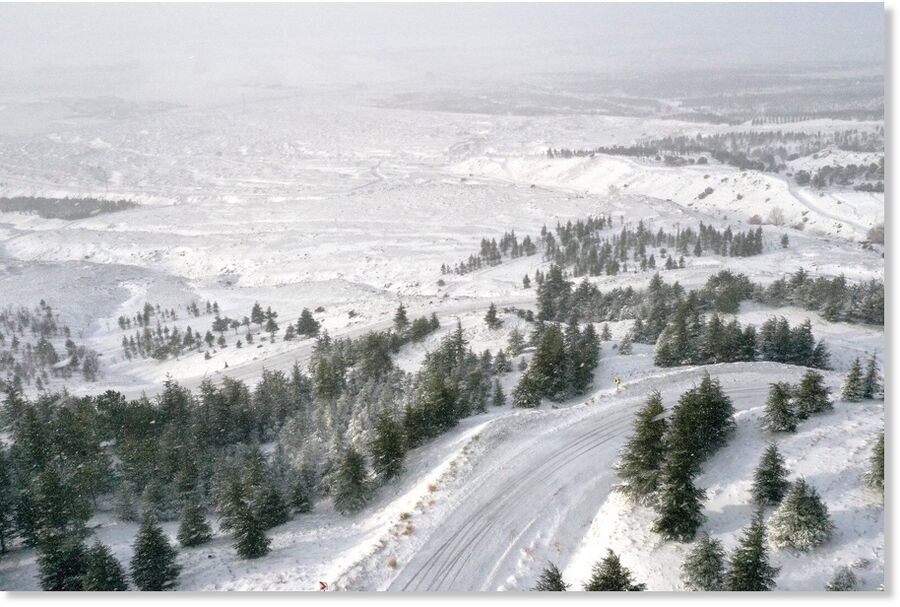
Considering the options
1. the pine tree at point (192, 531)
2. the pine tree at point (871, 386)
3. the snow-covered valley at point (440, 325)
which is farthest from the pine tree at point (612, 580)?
the pine tree at point (871, 386)

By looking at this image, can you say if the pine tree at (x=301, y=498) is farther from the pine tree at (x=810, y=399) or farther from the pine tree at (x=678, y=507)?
the pine tree at (x=810, y=399)

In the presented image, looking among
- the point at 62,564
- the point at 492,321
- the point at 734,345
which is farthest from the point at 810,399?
the point at 62,564

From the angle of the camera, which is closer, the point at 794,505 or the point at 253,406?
the point at 794,505

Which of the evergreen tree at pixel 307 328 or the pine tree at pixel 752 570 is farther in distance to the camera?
the evergreen tree at pixel 307 328

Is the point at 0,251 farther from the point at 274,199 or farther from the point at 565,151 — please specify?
the point at 565,151

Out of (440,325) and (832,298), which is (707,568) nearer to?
(832,298)

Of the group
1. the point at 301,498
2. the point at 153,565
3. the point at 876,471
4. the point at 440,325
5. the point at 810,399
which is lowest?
the point at 301,498

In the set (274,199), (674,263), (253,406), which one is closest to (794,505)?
(253,406)
